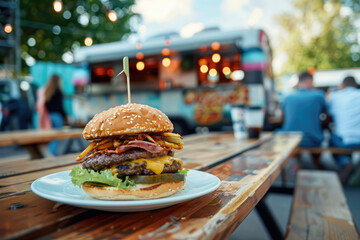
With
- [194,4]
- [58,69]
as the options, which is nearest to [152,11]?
[194,4]

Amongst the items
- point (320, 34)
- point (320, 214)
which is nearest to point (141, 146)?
point (320, 214)

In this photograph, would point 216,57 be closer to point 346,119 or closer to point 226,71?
point 226,71

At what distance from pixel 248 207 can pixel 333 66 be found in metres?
24.9

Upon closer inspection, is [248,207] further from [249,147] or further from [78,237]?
[249,147]

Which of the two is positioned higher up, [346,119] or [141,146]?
[141,146]

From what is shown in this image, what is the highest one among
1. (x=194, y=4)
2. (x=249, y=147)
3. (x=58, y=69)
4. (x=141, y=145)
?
(x=194, y=4)

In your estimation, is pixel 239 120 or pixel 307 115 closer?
pixel 239 120

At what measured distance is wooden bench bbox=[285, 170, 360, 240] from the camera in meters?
1.87

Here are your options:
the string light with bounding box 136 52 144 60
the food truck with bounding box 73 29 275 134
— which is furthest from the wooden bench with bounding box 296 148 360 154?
the string light with bounding box 136 52 144 60

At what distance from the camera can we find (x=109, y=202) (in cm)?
85

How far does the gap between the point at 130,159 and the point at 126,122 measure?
0.15 meters

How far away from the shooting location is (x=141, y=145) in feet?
3.69

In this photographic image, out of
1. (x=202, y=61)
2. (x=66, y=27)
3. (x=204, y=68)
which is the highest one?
(x=66, y=27)

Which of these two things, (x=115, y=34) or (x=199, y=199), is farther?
(x=115, y=34)
